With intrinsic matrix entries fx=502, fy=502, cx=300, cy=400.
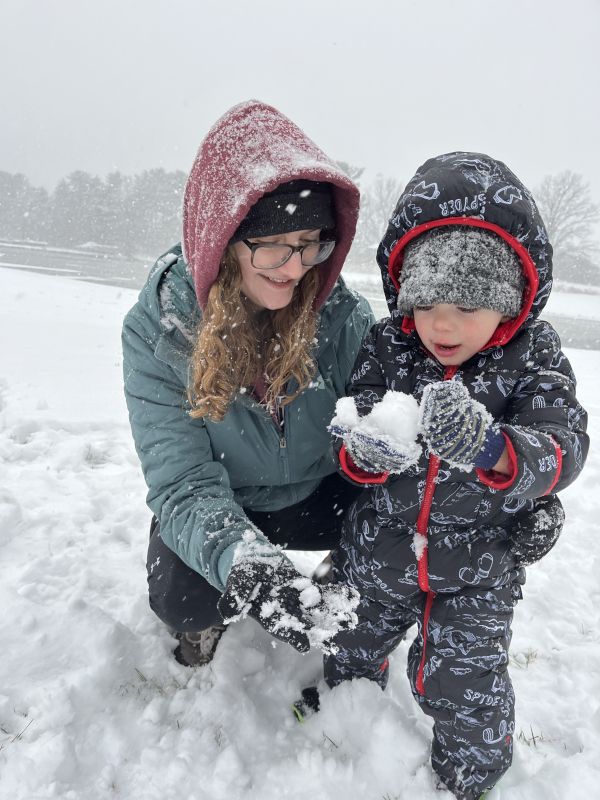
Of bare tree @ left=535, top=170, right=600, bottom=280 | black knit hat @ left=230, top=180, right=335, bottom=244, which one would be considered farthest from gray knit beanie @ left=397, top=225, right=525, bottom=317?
bare tree @ left=535, top=170, right=600, bottom=280

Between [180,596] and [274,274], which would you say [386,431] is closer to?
[274,274]

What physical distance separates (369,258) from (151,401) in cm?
3482

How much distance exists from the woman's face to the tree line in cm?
3197

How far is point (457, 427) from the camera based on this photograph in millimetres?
1316

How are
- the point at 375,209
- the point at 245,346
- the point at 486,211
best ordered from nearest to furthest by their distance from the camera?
the point at 486,211
the point at 245,346
the point at 375,209

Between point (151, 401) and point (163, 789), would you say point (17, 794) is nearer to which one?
point (163, 789)

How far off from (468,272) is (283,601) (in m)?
1.18

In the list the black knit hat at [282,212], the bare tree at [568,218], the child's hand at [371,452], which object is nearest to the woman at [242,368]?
the black knit hat at [282,212]

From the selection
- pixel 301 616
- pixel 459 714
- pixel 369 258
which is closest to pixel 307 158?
pixel 301 616

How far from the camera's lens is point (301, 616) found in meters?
1.62

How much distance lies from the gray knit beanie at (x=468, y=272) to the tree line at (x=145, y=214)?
1267 inches

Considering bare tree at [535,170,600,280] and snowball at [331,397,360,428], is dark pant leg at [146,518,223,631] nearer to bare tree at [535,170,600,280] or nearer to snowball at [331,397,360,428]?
snowball at [331,397,360,428]

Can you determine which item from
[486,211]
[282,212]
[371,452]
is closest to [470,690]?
[371,452]

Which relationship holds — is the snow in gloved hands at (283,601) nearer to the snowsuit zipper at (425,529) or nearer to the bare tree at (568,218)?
the snowsuit zipper at (425,529)
